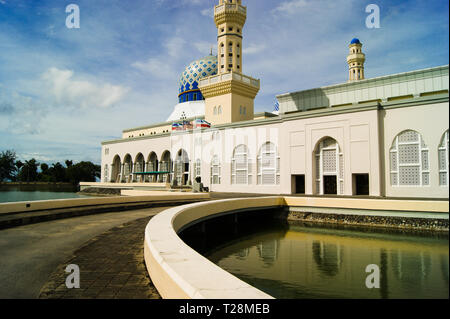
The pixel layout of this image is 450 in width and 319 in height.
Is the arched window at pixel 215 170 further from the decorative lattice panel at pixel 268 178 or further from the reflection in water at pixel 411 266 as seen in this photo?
the reflection in water at pixel 411 266

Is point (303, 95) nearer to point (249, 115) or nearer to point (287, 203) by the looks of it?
point (249, 115)

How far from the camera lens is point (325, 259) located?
372 inches

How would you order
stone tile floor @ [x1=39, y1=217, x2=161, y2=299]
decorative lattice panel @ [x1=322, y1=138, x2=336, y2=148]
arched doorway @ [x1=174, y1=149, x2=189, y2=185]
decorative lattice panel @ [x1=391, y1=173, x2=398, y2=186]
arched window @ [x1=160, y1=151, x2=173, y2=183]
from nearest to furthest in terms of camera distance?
1. stone tile floor @ [x1=39, y1=217, x2=161, y2=299]
2. decorative lattice panel @ [x1=391, y1=173, x2=398, y2=186]
3. decorative lattice panel @ [x1=322, y1=138, x2=336, y2=148]
4. arched doorway @ [x1=174, y1=149, x2=189, y2=185]
5. arched window @ [x1=160, y1=151, x2=173, y2=183]

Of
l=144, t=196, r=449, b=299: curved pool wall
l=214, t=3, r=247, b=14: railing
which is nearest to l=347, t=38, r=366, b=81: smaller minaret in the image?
l=214, t=3, r=247, b=14: railing

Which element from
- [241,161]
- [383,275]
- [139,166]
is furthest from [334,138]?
[139,166]

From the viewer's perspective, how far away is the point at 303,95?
87.1 ft

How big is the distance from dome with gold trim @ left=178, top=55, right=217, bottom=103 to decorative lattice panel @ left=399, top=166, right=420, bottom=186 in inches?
1160

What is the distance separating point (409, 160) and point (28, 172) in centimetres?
7611

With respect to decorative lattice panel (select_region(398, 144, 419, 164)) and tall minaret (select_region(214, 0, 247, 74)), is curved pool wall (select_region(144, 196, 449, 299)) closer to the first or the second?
decorative lattice panel (select_region(398, 144, 419, 164))

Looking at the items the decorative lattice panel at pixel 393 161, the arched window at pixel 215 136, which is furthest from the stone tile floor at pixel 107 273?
the arched window at pixel 215 136

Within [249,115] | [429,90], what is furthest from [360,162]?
[249,115]

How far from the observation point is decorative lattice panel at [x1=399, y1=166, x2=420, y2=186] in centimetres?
1872

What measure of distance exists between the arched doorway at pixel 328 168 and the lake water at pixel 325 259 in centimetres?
810

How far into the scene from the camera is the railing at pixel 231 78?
30.4m
